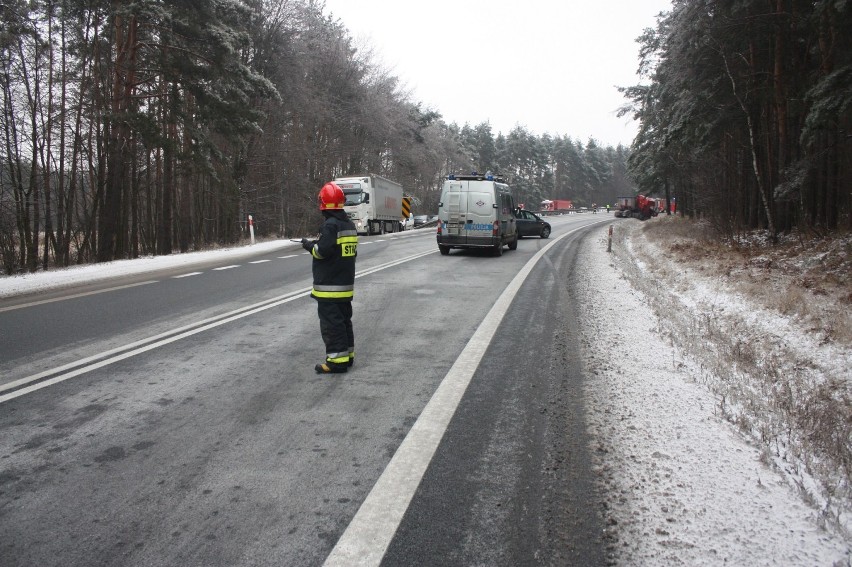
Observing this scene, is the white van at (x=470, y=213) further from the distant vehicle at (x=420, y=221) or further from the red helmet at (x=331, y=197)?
the distant vehicle at (x=420, y=221)

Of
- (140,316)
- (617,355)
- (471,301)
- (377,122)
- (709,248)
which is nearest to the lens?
(617,355)

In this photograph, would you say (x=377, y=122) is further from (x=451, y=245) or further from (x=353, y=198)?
(x=451, y=245)

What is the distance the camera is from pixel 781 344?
7.17 m

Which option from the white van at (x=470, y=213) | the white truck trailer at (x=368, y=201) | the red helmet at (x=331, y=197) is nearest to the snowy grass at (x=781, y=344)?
the red helmet at (x=331, y=197)

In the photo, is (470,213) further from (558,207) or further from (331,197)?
(558,207)

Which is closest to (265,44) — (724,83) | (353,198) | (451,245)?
(353,198)

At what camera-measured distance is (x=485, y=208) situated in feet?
56.8

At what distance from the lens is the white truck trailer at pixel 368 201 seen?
100ft

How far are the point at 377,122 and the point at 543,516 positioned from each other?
1658 inches

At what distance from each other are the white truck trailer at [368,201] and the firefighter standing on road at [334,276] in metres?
23.4

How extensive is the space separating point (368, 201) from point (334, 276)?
1019 inches

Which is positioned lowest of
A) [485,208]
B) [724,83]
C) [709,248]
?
[709,248]

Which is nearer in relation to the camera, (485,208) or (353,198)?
(485,208)

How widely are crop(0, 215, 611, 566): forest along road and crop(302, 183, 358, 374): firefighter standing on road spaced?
27 centimetres
